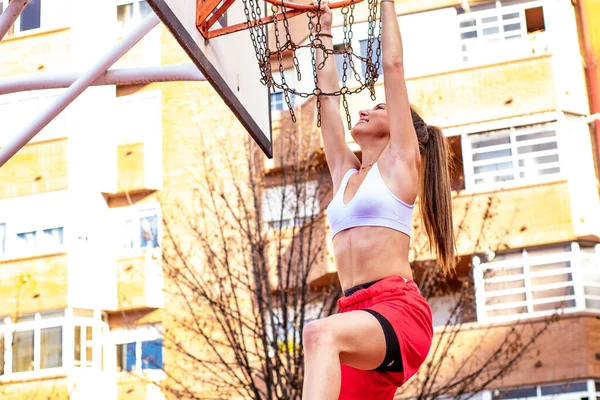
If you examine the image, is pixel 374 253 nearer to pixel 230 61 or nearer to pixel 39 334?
pixel 230 61

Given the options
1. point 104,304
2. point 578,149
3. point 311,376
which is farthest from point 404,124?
point 104,304

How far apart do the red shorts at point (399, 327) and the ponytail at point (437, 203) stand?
1.62ft

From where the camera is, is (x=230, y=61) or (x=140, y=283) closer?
(x=230, y=61)

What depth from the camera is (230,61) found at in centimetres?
700

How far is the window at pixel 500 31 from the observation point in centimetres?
1880

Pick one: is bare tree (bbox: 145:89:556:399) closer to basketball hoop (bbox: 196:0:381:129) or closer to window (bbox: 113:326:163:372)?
window (bbox: 113:326:163:372)

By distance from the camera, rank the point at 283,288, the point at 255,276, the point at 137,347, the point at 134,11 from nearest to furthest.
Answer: the point at 255,276, the point at 283,288, the point at 137,347, the point at 134,11

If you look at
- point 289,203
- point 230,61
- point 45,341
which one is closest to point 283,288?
point 289,203

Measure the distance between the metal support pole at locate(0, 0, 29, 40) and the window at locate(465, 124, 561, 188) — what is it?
39.9 ft

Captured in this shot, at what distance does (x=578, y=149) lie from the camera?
59.4ft

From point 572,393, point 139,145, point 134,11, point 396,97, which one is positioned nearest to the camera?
point 396,97

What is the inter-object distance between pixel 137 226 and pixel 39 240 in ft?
5.98

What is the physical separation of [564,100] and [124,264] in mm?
8402

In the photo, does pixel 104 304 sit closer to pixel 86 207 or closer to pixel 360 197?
pixel 86 207
